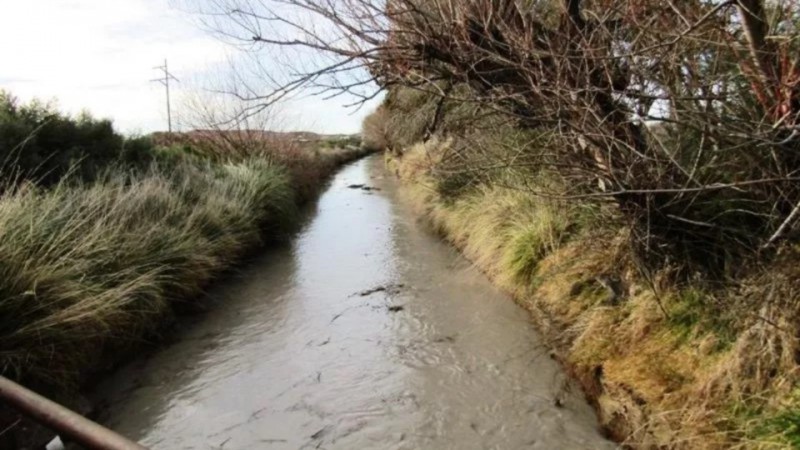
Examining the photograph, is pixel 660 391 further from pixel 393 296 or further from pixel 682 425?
pixel 393 296

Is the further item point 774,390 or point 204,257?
point 204,257

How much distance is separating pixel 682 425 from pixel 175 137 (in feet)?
49.6

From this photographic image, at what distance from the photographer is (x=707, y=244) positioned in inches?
158

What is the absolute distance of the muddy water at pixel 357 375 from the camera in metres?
3.93

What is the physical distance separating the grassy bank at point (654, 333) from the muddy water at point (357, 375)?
27 cm

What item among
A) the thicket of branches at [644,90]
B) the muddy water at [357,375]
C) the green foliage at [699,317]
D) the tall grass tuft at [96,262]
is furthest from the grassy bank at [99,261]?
the green foliage at [699,317]

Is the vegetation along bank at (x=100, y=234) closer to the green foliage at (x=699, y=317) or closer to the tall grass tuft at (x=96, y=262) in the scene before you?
the tall grass tuft at (x=96, y=262)

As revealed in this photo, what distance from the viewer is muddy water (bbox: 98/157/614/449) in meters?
3.93

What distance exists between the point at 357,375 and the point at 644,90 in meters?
3.00

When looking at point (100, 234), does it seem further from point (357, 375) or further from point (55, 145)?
point (55, 145)

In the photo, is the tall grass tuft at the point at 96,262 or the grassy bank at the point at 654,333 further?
the tall grass tuft at the point at 96,262

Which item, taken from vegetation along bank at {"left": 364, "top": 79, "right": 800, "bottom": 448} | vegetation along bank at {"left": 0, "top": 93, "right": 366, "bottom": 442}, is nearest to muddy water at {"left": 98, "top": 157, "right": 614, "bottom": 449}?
vegetation along bank at {"left": 364, "top": 79, "right": 800, "bottom": 448}

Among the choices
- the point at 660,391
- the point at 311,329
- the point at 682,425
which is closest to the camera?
the point at 682,425

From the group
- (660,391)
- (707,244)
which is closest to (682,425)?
(660,391)
